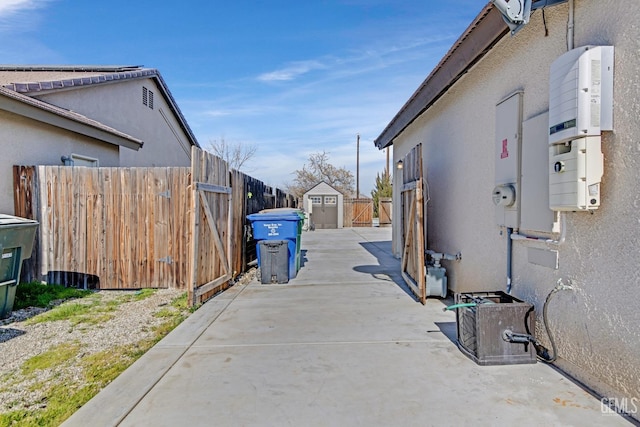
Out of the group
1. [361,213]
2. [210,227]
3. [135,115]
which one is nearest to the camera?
[210,227]

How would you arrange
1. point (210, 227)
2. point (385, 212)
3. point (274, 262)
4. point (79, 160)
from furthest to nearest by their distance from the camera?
point (385, 212), point (79, 160), point (274, 262), point (210, 227)

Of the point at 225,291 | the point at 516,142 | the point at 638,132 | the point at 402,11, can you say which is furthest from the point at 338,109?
the point at 638,132

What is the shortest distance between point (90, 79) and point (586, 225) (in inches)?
456

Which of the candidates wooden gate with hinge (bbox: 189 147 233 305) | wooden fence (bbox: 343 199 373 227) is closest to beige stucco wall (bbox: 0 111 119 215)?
wooden gate with hinge (bbox: 189 147 233 305)

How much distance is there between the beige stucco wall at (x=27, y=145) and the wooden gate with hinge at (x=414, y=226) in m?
6.69

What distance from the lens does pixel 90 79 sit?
10289mm

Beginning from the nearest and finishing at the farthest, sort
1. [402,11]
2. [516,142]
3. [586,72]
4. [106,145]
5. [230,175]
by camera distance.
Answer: [586,72] → [516,142] → [230,175] → [402,11] → [106,145]

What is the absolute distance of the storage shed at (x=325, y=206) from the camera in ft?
82.3

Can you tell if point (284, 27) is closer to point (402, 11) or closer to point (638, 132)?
point (402, 11)

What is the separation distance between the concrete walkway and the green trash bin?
239cm

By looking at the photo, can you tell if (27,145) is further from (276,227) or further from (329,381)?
(329,381)

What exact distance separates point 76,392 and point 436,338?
11.1 ft

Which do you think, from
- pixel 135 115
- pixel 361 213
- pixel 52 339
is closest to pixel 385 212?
pixel 361 213

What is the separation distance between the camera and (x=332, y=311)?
5.35 m
